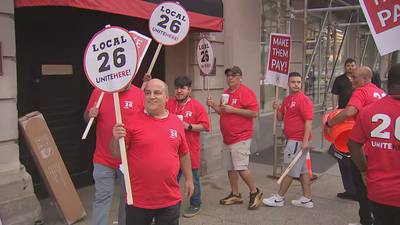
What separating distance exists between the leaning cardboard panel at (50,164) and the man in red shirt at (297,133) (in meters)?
2.42

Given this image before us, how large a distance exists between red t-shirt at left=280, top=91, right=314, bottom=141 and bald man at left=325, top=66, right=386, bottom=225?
0.47 meters

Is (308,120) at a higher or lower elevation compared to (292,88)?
lower

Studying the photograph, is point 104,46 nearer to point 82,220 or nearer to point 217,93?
point 82,220

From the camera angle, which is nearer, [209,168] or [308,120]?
[308,120]

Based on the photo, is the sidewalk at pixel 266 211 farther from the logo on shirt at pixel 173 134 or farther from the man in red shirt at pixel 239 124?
the logo on shirt at pixel 173 134

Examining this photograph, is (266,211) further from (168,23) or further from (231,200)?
(168,23)

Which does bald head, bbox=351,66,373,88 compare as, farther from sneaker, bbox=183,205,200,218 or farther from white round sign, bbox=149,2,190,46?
sneaker, bbox=183,205,200,218

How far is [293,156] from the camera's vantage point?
5.50 metres

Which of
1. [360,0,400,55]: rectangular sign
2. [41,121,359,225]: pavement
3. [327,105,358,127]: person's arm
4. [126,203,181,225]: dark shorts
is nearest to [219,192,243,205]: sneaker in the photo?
[41,121,359,225]: pavement

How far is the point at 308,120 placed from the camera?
17.5 ft

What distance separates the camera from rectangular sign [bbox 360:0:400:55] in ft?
11.2

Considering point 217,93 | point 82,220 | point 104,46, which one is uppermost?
point 104,46

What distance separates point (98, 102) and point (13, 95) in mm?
1106

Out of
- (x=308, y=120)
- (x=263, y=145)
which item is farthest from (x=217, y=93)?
(x=308, y=120)
